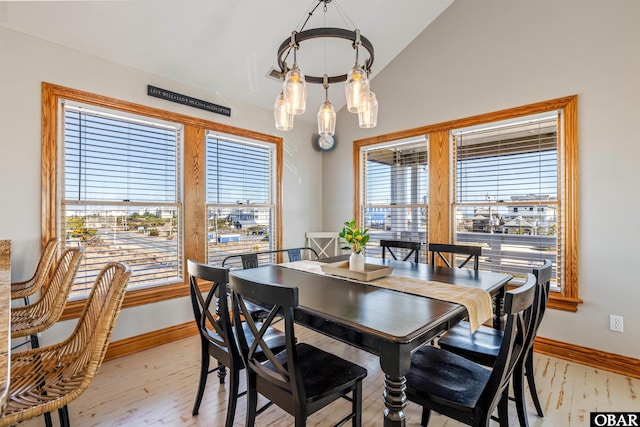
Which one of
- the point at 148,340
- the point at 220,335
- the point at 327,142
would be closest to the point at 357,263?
the point at 220,335

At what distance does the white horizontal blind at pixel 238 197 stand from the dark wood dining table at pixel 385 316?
60.6 inches

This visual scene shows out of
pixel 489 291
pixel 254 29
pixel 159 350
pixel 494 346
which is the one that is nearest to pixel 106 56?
pixel 254 29

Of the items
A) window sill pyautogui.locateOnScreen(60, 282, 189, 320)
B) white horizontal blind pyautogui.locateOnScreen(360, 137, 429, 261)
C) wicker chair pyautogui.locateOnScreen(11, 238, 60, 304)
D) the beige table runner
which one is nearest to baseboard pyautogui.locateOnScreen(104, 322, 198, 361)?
window sill pyautogui.locateOnScreen(60, 282, 189, 320)

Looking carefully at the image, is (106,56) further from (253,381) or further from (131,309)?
(253,381)

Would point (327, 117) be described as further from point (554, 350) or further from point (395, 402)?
point (554, 350)

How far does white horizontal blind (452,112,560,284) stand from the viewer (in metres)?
2.88

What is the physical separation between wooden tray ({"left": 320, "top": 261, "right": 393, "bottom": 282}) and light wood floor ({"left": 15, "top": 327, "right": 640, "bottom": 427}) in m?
0.86

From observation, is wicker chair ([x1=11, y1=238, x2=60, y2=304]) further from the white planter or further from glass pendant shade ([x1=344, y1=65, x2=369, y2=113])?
glass pendant shade ([x1=344, y1=65, x2=369, y2=113])

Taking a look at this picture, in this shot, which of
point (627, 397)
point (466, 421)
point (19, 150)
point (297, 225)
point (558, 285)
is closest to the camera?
point (466, 421)

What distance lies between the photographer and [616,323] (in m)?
2.51

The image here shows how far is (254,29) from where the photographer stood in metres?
2.94

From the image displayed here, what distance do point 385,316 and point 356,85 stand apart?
1.45 m

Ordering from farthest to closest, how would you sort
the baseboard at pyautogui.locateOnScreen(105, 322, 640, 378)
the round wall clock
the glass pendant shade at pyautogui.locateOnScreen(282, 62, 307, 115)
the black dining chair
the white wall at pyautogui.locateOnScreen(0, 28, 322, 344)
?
the round wall clock → the baseboard at pyautogui.locateOnScreen(105, 322, 640, 378) → the white wall at pyautogui.locateOnScreen(0, 28, 322, 344) → the glass pendant shade at pyautogui.locateOnScreen(282, 62, 307, 115) → the black dining chair

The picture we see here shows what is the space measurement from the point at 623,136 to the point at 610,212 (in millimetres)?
609
